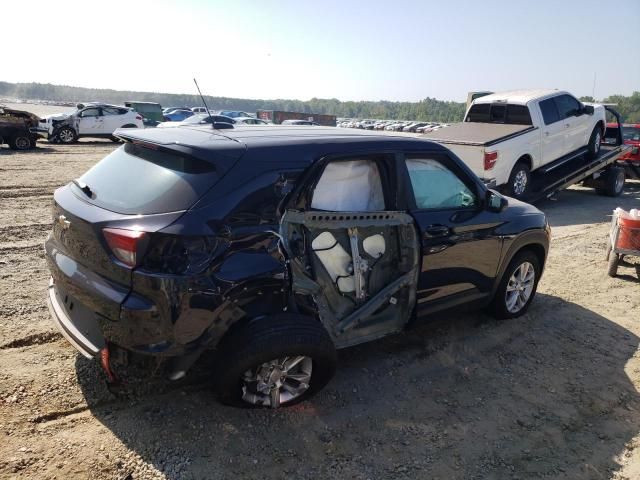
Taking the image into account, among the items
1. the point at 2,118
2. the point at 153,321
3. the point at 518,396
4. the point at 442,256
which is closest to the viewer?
the point at 153,321

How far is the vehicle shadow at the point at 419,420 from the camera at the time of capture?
2.74 metres

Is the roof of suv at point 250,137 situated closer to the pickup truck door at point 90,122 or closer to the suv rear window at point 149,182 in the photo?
the suv rear window at point 149,182

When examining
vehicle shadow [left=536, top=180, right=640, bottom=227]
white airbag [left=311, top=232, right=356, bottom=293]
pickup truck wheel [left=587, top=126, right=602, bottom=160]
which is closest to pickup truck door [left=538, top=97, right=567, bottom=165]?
vehicle shadow [left=536, top=180, right=640, bottom=227]

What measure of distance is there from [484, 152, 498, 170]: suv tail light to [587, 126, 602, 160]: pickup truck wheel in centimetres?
408

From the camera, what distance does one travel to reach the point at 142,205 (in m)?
2.74

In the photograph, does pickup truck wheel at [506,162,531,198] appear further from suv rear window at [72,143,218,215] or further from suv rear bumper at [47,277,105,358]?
suv rear bumper at [47,277,105,358]

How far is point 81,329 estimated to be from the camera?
112 inches

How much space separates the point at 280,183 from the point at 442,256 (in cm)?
155

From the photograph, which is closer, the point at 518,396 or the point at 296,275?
the point at 296,275

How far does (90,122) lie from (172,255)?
21549 millimetres

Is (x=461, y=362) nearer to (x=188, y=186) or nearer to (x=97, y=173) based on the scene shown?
(x=188, y=186)

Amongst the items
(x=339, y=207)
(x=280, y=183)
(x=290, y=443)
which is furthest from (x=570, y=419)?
(x=280, y=183)

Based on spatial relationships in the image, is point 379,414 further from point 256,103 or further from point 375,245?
point 256,103

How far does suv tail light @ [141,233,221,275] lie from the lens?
2533 millimetres
